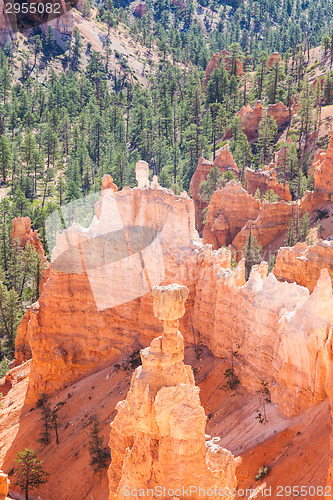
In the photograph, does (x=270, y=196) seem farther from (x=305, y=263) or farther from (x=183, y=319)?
(x=183, y=319)

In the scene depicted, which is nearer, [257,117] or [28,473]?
[28,473]

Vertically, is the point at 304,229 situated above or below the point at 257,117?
below

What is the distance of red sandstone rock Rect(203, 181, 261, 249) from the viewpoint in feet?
184

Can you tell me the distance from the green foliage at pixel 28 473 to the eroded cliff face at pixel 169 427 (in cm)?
1220

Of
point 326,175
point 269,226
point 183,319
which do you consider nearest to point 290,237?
point 269,226

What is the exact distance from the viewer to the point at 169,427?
1620 cm

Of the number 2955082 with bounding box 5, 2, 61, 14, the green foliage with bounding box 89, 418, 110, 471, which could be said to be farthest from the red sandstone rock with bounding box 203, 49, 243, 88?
the green foliage with bounding box 89, 418, 110, 471

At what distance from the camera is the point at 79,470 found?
28.3 metres

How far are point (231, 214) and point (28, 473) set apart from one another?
34.1m

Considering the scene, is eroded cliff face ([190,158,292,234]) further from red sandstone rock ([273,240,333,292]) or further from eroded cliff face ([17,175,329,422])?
eroded cliff face ([17,175,329,422])

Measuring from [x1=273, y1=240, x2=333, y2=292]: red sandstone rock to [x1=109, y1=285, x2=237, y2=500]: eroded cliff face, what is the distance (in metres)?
18.9

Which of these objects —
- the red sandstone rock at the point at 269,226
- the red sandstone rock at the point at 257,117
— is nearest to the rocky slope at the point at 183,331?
the red sandstone rock at the point at 269,226

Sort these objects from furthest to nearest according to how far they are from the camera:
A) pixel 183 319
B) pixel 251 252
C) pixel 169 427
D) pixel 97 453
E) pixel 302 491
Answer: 1. pixel 251 252
2. pixel 183 319
3. pixel 97 453
4. pixel 302 491
5. pixel 169 427

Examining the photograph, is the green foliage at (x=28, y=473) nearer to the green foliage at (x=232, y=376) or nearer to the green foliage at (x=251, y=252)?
the green foliage at (x=232, y=376)
